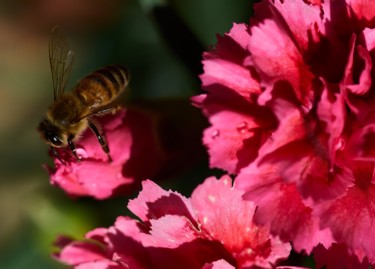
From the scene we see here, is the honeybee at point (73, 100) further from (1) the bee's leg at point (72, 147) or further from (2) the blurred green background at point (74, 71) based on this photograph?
(2) the blurred green background at point (74, 71)

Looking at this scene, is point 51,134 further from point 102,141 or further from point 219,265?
point 219,265

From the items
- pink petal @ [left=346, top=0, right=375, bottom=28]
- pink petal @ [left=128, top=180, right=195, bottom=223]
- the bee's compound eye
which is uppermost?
the bee's compound eye

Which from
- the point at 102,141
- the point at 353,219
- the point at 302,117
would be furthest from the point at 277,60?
the point at 102,141

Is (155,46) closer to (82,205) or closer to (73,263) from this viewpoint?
(82,205)

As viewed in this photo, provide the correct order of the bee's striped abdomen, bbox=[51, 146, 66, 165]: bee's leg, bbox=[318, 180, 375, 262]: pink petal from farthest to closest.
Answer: the bee's striped abdomen, bbox=[51, 146, 66, 165]: bee's leg, bbox=[318, 180, 375, 262]: pink petal

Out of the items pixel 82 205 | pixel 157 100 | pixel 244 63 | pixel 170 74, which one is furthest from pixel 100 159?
pixel 170 74

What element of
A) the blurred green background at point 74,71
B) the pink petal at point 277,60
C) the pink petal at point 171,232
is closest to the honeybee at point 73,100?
the blurred green background at point 74,71

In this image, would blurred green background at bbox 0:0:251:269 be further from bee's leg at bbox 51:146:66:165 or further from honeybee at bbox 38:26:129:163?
bee's leg at bbox 51:146:66:165

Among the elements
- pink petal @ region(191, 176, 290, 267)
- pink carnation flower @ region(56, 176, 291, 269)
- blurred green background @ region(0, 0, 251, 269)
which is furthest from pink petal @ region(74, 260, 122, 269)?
blurred green background @ region(0, 0, 251, 269)
